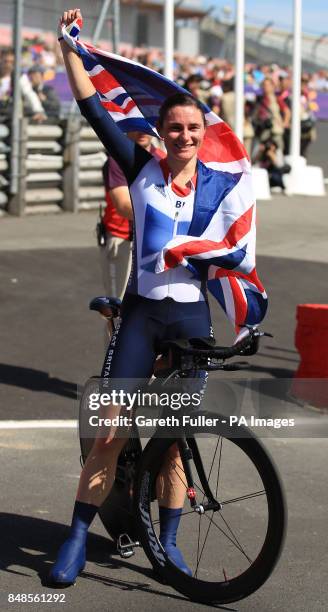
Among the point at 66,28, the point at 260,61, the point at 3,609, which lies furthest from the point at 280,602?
the point at 260,61

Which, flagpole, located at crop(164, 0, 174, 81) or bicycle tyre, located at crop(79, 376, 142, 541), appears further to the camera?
flagpole, located at crop(164, 0, 174, 81)

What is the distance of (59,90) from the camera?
3259cm

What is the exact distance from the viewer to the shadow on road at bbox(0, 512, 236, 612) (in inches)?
197

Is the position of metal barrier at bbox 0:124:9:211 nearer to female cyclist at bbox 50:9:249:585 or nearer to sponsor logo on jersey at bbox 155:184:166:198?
female cyclist at bbox 50:9:249:585

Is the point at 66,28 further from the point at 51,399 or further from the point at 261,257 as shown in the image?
the point at 261,257

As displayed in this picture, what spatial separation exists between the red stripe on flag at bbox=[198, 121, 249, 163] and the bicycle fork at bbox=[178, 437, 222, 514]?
1.21 m

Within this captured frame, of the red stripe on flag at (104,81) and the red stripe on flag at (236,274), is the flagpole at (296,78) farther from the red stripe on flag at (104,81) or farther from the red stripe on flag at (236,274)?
the red stripe on flag at (236,274)

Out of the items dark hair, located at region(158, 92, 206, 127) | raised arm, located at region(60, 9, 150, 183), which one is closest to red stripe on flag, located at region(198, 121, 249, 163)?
dark hair, located at region(158, 92, 206, 127)

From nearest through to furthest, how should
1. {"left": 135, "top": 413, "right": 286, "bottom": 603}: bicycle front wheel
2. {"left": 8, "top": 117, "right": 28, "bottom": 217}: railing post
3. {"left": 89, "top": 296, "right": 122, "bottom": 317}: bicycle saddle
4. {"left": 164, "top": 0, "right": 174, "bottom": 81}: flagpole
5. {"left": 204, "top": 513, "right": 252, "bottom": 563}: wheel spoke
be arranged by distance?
{"left": 135, "top": 413, "right": 286, "bottom": 603}: bicycle front wheel
{"left": 204, "top": 513, "right": 252, "bottom": 563}: wheel spoke
{"left": 89, "top": 296, "right": 122, "bottom": 317}: bicycle saddle
{"left": 8, "top": 117, "right": 28, "bottom": 217}: railing post
{"left": 164, "top": 0, "right": 174, "bottom": 81}: flagpole

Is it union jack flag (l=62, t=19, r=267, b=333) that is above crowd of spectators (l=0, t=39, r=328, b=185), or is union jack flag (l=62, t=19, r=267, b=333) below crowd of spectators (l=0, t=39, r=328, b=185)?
above

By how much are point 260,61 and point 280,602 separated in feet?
169

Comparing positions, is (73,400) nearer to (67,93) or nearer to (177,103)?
(177,103)

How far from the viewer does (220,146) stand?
524 centimetres

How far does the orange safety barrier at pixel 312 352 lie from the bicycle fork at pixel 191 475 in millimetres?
3453
